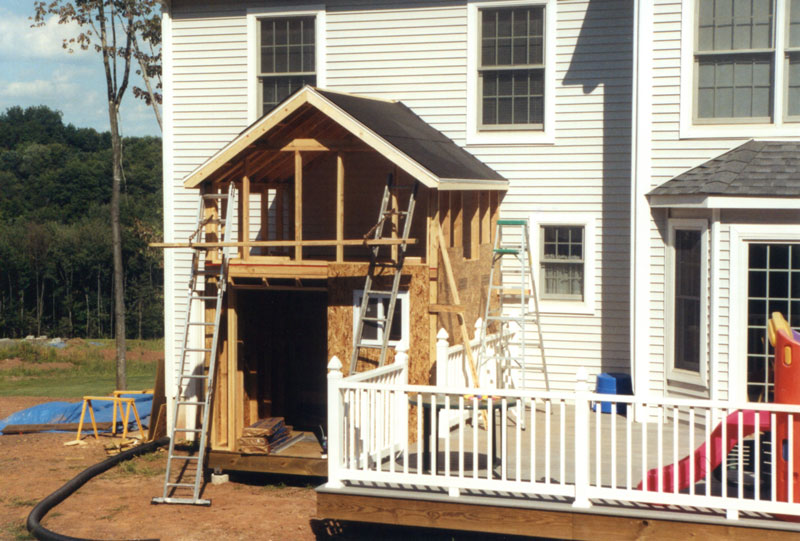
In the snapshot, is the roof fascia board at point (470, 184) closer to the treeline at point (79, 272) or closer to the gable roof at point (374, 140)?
the gable roof at point (374, 140)

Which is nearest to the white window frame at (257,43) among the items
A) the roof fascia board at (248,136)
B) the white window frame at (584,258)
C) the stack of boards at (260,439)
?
the roof fascia board at (248,136)

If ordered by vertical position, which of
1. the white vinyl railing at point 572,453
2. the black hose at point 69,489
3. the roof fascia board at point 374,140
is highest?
the roof fascia board at point 374,140

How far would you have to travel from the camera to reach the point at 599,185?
14.8 meters

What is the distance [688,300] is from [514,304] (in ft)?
9.92

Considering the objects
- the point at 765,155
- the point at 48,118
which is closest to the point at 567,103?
the point at 765,155

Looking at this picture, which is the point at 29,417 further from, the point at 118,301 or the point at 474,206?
the point at 474,206

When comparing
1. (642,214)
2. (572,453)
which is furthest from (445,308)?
(642,214)

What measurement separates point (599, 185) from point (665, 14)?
9.31 ft

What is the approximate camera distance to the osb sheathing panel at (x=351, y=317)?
12.4 meters

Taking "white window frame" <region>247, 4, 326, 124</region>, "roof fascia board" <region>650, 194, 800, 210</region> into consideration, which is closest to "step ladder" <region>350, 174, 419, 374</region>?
"roof fascia board" <region>650, 194, 800, 210</region>

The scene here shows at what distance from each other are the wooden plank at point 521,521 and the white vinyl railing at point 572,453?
17 cm

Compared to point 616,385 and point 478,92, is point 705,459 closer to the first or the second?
point 616,385

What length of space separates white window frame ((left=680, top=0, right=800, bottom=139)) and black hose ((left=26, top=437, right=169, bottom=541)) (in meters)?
9.29

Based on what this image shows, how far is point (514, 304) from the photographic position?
1495 centimetres
